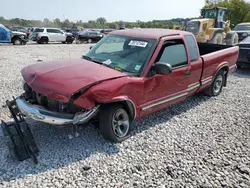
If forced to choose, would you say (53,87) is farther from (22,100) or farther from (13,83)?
(13,83)

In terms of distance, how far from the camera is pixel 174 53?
14.3ft

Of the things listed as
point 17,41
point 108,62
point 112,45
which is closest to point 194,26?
point 112,45

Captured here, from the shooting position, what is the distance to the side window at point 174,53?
4109 millimetres

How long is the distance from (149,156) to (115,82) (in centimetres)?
123

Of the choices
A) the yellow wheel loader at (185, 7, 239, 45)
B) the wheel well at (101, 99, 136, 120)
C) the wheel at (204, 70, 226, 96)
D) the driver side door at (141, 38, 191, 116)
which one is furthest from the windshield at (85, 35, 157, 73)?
the yellow wheel loader at (185, 7, 239, 45)

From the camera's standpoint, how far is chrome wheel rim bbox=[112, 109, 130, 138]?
3.57 m

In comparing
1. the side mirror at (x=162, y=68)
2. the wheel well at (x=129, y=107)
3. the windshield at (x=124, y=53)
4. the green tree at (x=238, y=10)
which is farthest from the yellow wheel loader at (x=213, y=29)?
the green tree at (x=238, y=10)

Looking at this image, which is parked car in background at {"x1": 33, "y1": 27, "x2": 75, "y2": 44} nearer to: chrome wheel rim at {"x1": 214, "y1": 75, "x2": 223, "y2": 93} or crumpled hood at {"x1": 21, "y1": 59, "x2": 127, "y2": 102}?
chrome wheel rim at {"x1": 214, "y1": 75, "x2": 223, "y2": 93}

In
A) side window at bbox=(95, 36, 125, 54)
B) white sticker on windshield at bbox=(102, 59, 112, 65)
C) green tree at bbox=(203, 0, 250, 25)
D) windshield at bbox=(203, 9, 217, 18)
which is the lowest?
white sticker on windshield at bbox=(102, 59, 112, 65)

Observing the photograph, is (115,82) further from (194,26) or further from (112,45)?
(194,26)

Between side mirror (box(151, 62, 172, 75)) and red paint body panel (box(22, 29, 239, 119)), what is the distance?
0.12m

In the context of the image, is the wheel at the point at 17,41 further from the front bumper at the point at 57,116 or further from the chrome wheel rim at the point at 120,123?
the chrome wheel rim at the point at 120,123

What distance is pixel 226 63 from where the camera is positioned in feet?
19.8

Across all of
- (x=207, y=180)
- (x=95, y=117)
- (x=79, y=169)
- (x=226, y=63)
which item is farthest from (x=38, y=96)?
(x=226, y=63)
